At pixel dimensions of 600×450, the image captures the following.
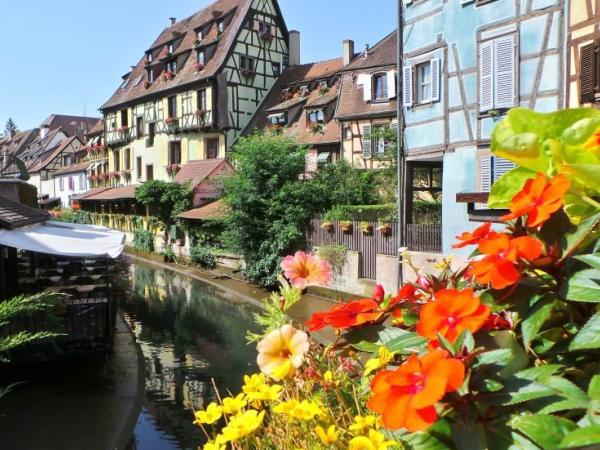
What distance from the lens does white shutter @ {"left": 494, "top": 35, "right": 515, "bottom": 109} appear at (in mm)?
11141

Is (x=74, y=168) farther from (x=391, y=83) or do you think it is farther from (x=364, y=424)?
(x=364, y=424)

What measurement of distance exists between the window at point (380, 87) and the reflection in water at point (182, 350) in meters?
9.95

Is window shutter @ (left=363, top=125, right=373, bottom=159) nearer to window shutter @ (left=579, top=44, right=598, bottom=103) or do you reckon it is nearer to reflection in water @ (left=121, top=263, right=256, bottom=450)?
reflection in water @ (left=121, top=263, right=256, bottom=450)

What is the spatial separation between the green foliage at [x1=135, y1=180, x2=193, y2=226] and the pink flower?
79.8ft

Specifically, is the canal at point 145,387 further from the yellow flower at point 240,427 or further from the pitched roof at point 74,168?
the pitched roof at point 74,168

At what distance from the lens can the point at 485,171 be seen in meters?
11.6

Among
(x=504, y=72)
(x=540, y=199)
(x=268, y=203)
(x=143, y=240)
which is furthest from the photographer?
(x=143, y=240)

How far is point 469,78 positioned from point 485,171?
2.14m

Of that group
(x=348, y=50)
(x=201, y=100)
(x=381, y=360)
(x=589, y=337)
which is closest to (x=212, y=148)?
(x=201, y=100)

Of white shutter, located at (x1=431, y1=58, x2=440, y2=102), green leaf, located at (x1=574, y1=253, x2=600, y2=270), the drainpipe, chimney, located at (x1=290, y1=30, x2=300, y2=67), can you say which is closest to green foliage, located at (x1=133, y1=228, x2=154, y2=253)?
chimney, located at (x1=290, y1=30, x2=300, y2=67)

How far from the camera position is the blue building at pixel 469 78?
10688mm

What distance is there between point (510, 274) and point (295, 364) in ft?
1.74

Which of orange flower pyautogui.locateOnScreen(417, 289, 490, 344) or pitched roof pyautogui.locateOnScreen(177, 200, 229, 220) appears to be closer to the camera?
orange flower pyautogui.locateOnScreen(417, 289, 490, 344)

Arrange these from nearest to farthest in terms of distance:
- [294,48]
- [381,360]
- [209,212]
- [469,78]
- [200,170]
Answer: [381,360], [469,78], [209,212], [200,170], [294,48]
